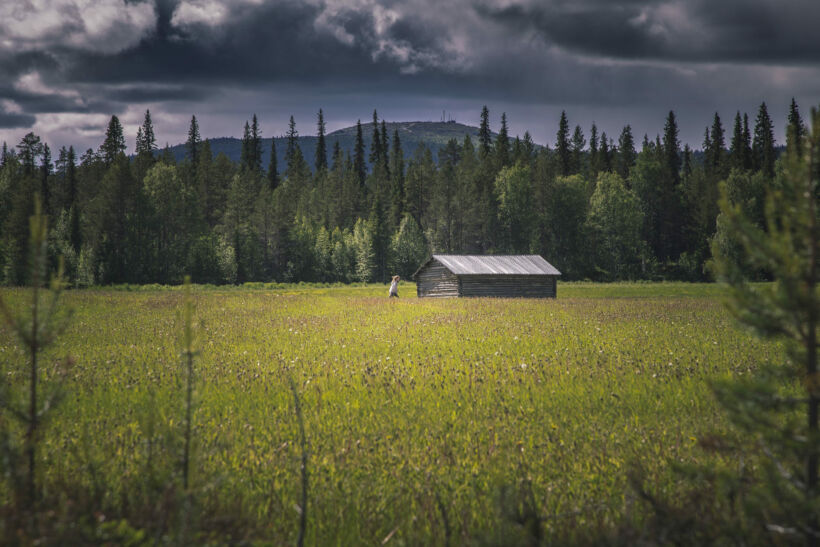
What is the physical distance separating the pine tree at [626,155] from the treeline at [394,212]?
302 millimetres

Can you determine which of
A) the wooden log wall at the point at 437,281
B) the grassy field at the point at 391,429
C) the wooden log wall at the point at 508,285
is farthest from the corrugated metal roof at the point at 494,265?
the grassy field at the point at 391,429

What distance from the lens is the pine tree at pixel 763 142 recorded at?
87875 mm

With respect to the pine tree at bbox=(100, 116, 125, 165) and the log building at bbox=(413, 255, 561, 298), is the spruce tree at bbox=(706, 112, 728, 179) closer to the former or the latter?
the log building at bbox=(413, 255, 561, 298)

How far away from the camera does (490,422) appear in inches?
263

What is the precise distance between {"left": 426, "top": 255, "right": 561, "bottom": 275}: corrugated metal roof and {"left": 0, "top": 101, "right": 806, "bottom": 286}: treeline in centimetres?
4110

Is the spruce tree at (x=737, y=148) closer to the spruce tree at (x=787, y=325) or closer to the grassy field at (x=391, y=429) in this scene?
the grassy field at (x=391, y=429)

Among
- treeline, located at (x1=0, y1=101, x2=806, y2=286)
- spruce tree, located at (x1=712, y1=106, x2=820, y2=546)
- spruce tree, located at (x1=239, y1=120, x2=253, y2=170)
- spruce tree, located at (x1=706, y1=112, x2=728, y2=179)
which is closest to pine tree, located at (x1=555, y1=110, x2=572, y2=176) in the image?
treeline, located at (x1=0, y1=101, x2=806, y2=286)

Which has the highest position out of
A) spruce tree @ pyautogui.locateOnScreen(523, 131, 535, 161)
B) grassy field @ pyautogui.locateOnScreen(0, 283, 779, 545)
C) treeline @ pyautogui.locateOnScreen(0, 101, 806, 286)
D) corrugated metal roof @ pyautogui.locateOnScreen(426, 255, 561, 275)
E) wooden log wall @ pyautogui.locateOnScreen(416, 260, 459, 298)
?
spruce tree @ pyautogui.locateOnScreen(523, 131, 535, 161)

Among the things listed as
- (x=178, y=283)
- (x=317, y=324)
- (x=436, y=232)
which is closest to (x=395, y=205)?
(x=436, y=232)

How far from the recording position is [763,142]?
301 feet

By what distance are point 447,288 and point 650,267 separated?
182ft

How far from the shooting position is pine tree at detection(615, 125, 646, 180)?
102 m

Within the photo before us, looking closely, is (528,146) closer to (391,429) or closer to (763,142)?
(763,142)

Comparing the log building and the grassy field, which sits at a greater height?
the log building
